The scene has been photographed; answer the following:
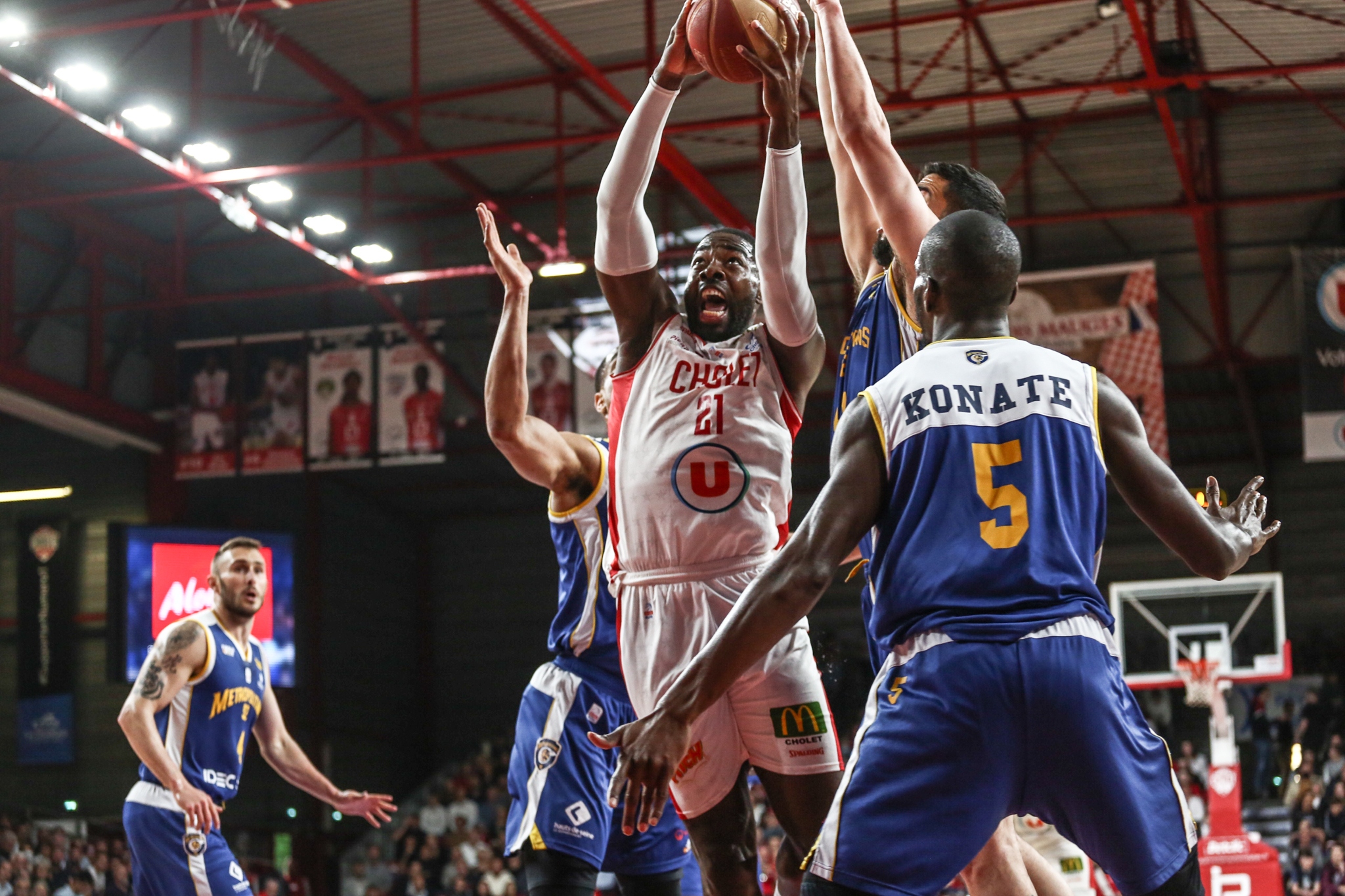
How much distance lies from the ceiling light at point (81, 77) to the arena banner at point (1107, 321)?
10.1 meters

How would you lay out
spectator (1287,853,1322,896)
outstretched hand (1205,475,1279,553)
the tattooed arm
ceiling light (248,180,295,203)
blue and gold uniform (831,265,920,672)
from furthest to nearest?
ceiling light (248,180,295,203) < spectator (1287,853,1322,896) < the tattooed arm < blue and gold uniform (831,265,920,672) < outstretched hand (1205,475,1279,553)

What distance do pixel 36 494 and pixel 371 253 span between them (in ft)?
32.2

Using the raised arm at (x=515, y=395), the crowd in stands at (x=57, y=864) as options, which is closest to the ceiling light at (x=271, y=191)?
the crowd in stands at (x=57, y=864)

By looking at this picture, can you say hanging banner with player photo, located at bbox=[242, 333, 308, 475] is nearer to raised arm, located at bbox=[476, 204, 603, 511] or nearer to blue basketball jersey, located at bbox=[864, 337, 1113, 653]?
raised arm, located at bbox=[476, 204, 603, 511]

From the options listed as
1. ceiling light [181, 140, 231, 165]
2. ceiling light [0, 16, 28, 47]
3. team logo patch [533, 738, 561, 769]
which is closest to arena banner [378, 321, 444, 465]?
ceiling light [181, 140, 231, 165]

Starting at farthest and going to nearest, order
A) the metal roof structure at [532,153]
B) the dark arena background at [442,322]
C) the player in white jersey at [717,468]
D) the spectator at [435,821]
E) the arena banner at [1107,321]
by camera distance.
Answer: the spectator at [435,821] < the arena banner at [1107,321] < the dark arena background at [442,322] < the metal roof structure at [532,153] < the player in white jersey at [717,468]

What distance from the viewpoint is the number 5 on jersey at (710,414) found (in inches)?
183

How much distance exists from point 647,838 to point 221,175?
40.6 ft

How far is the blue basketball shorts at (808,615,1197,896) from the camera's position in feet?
9.55

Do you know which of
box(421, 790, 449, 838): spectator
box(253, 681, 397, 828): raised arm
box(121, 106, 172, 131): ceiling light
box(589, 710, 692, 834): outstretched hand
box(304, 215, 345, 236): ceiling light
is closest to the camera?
box(589, 710, 692, 834): outstretched hand

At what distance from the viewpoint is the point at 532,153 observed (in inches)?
843

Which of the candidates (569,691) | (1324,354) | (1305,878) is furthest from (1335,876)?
(569,691)

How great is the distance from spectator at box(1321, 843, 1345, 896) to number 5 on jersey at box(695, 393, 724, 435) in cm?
1464

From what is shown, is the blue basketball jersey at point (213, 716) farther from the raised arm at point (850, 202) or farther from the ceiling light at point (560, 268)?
the ceiling light at point (560, 268)
